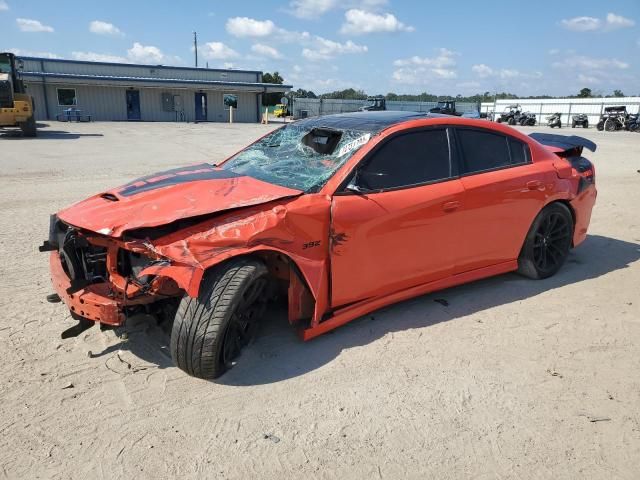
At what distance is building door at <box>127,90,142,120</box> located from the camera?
3694cm

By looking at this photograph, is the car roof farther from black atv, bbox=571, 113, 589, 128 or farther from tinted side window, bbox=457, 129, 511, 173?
black atv, bbox=571, 113, 589, 128

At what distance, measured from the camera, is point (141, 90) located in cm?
3719

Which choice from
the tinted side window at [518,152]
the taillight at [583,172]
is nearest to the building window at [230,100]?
the taillight at [583,172]

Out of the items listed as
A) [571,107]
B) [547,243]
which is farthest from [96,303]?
[571,107]

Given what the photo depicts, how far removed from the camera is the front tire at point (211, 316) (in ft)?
9.50

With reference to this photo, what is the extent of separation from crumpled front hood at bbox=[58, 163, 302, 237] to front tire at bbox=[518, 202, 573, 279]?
8.35 feet

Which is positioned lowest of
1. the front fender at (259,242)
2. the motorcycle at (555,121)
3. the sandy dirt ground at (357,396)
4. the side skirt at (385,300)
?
the sandy dirt ground at (357,396)

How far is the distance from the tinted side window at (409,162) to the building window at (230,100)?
37287mm

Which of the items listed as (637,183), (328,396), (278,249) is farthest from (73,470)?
(637,183)

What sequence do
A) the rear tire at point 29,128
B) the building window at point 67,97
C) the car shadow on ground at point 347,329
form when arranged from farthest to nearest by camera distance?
the building window at point 67,97, the rear tire at point 29,128, the car shadow on ground at point 347,329

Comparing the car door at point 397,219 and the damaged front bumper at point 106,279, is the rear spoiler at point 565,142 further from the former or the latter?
the damaged front bumper at point 106,279

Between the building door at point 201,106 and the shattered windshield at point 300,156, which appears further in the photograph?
the building door at point 201,106

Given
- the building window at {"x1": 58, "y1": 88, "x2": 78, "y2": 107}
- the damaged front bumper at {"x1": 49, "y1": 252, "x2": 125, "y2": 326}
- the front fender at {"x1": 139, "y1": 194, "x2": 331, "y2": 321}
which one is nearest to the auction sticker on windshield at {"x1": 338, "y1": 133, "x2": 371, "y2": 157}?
the front fender at {"x1": 139, "y1": 194, "x2": 331, "y2": 321}

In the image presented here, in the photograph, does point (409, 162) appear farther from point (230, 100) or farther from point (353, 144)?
point (230, 100)
